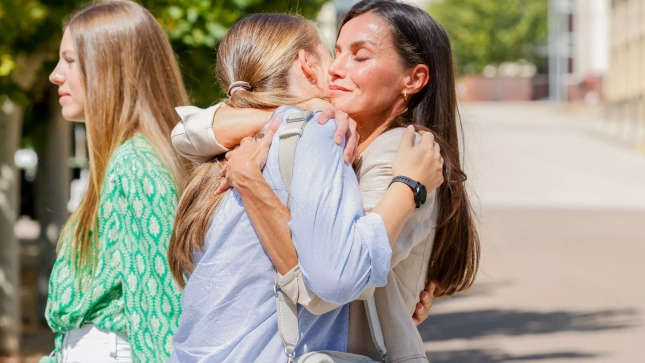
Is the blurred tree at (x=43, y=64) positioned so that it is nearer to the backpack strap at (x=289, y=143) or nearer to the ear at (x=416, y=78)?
the ear at (x=416, y=78)

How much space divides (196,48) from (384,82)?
5.59 metres

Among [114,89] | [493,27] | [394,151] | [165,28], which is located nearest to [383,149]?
[394,151]

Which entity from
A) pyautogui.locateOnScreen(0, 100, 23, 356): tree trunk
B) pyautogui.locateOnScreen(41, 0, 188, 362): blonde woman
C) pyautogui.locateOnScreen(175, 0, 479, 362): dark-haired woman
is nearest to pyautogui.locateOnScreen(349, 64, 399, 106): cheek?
pyautogui.locateOnScreen(175, 0, 479, 362): dark-haired woman

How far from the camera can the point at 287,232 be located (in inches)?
87.1

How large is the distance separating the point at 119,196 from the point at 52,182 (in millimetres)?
8887

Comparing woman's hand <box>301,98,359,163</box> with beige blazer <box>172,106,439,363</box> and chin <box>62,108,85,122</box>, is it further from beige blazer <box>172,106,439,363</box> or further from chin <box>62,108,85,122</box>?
chin <box>62,108,85,122</box>

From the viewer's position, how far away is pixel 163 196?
289 cm

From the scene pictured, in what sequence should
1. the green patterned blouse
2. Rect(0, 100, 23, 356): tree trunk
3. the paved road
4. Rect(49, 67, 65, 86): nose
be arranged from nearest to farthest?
the green patterned blouse
Rect(49, 67, 65, 86): nose
the paved road
Rect(0, 100, 23, 356): tree trunk

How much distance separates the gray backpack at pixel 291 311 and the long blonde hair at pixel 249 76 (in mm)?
165

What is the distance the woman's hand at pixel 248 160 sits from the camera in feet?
7.45

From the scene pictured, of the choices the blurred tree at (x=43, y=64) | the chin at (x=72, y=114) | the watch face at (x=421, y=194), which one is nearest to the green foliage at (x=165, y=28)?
the blurred tree at (x=43, y=64)

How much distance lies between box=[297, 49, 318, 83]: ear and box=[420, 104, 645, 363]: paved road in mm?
520

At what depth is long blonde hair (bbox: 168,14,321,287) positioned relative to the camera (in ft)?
7.95

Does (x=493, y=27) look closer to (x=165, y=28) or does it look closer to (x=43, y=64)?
(x=43, y=64)
